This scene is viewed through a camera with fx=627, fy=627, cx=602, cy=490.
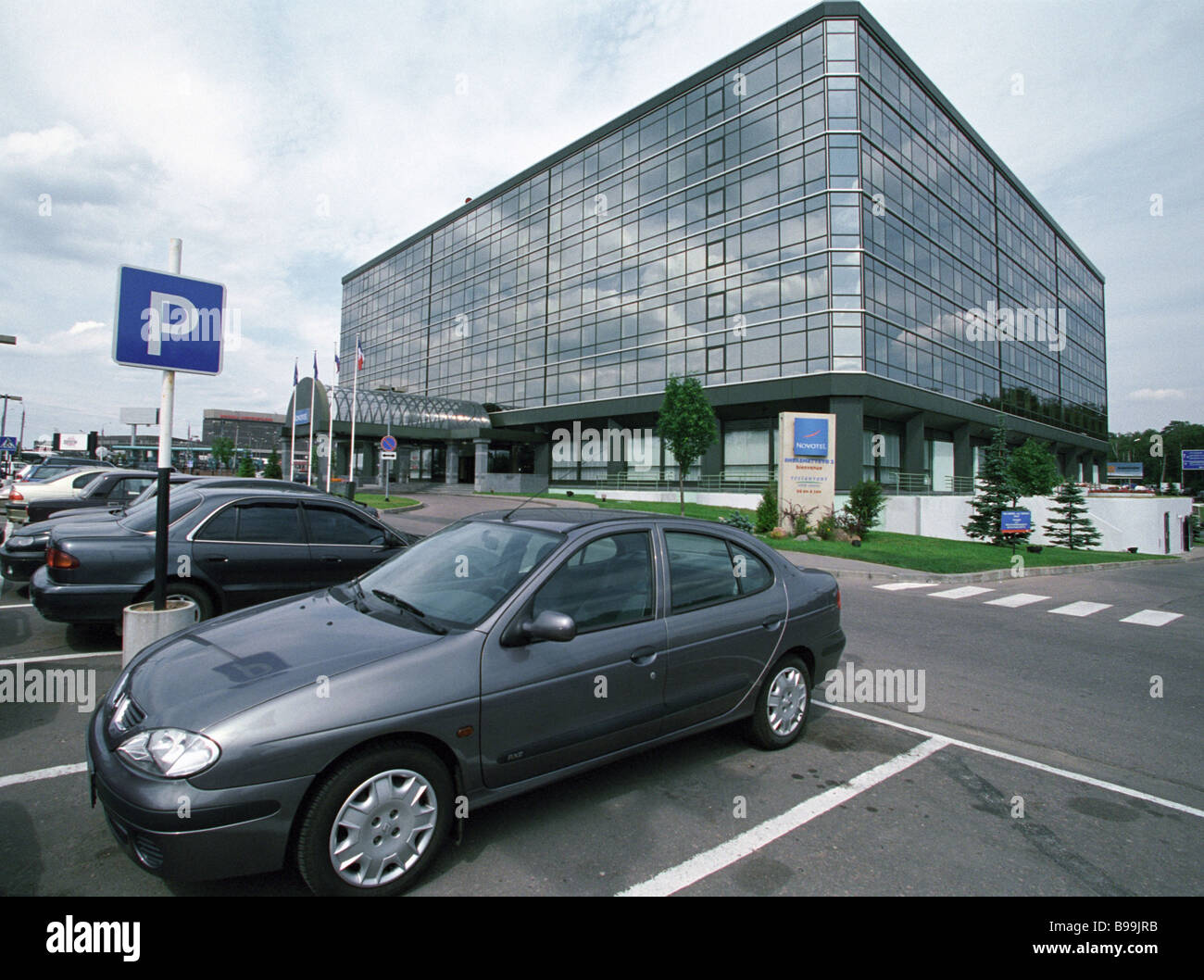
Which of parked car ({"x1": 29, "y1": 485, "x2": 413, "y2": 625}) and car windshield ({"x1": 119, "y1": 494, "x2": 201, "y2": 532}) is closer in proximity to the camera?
parked car ({"x1": 29, "y1": 485, "x2": 413, "y2": 625})

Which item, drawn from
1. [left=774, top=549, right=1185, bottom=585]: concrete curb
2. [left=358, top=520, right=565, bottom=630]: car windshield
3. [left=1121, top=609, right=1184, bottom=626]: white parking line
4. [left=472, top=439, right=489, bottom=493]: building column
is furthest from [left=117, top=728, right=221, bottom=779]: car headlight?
[left=472, top=439, right=489, bottom=493]: building column

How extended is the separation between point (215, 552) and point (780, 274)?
29865mm

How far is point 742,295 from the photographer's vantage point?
3238 centimetres

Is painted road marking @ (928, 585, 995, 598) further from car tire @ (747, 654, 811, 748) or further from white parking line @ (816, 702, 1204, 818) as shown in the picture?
car tire @ (747, 654, 811, 748)

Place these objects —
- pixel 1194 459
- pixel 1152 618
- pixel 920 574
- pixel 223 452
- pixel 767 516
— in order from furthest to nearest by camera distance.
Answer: pixel 223 452 → pixel 1194 459 → pixel 767 516 → pixel 920 574 → pixel 1152 618

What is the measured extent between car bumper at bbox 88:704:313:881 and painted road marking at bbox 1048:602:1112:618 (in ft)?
38.6

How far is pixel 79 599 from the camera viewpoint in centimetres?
561

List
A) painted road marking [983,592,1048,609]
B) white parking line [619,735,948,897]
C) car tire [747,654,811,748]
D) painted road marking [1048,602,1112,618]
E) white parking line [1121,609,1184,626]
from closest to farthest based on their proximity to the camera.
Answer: white parking line [619,735,948,897] → car tire [747,654,811,748] → white parking line [1121,609,1184,626] → painted road marking [1048,602,1112,618] → painted road marking [983,592,1048,609]

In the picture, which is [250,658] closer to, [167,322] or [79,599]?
[167,322]

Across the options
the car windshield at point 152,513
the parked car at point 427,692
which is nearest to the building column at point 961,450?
the parked car at point 427,692

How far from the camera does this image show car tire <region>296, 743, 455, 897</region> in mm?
2404

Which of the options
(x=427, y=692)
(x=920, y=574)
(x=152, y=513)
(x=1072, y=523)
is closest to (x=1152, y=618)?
(x=920, y=574)
